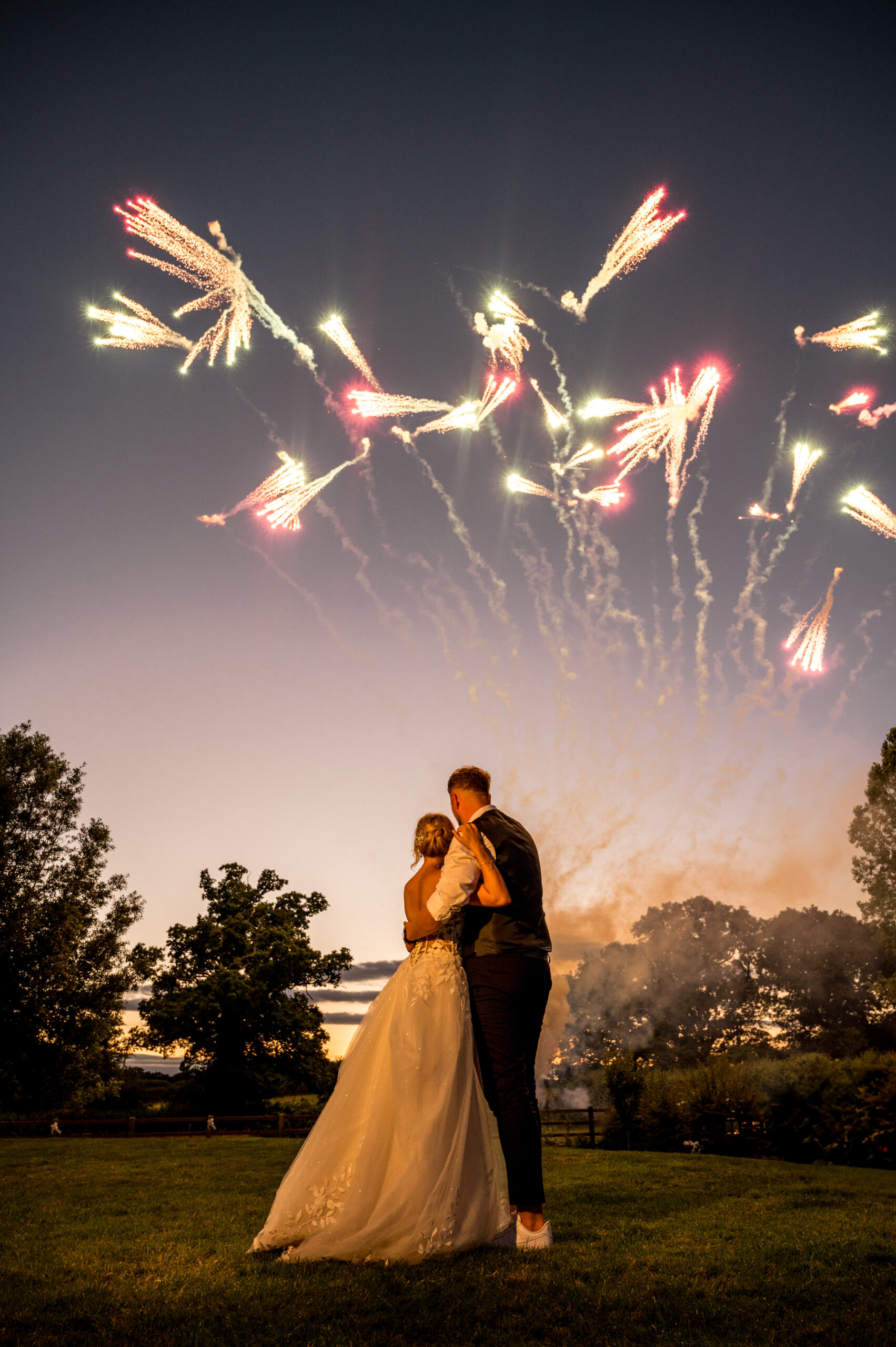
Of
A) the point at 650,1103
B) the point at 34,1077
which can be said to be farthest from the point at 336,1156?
the point at 34,1077

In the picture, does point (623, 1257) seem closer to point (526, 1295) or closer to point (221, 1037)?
point (526, 1295)

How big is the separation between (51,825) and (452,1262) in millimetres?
29020

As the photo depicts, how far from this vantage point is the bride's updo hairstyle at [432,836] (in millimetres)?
4961

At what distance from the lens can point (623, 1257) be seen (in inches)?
156

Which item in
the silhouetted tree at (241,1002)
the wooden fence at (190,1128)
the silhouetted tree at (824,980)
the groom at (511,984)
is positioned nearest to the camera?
the groom at (511,984)

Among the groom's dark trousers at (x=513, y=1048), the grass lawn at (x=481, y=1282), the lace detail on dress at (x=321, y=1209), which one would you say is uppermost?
the groom's dark trousers at (x=513, y=1048)

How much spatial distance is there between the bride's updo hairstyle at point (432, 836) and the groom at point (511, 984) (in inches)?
13.2

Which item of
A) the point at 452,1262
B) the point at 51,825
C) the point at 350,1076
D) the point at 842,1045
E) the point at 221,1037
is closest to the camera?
the point at 452,1262

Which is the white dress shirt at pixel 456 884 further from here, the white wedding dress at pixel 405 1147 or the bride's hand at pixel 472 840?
the white wedding dress at pixel 405 1147

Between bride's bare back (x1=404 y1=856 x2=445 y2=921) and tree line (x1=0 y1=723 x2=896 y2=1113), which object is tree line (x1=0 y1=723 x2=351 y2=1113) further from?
bride's bare back (x1=404 y1=856 x2=445 y2=921)

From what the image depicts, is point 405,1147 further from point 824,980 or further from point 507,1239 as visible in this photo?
point 824,980

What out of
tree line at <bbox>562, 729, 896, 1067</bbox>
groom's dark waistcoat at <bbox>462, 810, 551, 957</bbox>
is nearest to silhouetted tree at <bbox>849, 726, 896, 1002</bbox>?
tree line at <bbox>562, 729, 896, 1067</bbox>

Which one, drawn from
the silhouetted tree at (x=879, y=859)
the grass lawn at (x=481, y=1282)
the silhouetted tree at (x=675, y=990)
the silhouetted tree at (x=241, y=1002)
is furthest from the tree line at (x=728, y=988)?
the grass lawn at (x=481, y=1282)

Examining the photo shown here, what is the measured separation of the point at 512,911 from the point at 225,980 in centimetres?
3105
